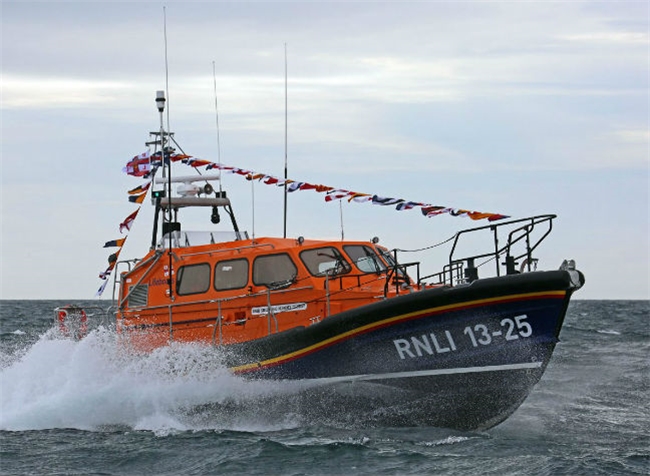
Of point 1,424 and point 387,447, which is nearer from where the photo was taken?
point 387,447

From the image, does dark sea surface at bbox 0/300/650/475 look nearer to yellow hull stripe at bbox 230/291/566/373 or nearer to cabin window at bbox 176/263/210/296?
yellow hull stripe at bbox 230/291/566/373

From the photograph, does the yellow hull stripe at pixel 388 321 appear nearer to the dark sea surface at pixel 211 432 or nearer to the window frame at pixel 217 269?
the dark sea surface at pixel 211 432

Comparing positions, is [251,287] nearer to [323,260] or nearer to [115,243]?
[323,260]

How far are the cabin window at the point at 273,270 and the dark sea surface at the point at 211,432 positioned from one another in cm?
115

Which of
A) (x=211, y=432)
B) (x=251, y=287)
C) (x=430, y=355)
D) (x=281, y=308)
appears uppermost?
(x=251, y=287)

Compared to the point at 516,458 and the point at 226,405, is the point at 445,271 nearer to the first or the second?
the point at 516,458

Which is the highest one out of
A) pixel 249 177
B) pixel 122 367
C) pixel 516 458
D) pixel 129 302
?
pixel 249 177

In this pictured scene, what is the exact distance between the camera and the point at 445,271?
34.6 feet

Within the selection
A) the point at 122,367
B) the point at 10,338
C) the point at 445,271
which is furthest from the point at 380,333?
the point at 10,338

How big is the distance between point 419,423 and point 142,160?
5.90 metres

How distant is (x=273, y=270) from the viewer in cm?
1168

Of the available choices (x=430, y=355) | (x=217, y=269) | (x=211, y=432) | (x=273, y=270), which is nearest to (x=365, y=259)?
(x=273, y=270)

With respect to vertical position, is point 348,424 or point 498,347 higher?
point 498,347

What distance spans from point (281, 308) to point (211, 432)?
5.52 ft
